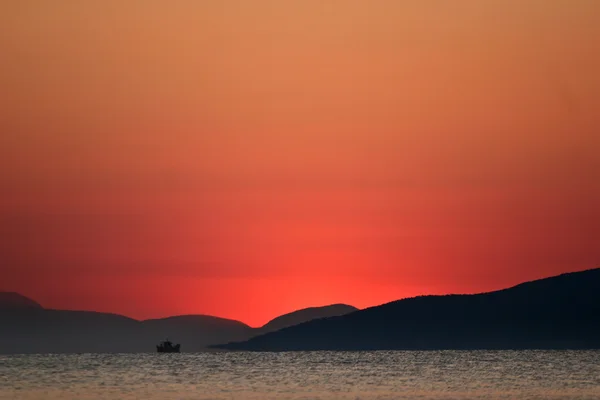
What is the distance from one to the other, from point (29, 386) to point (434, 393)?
42.6 metres

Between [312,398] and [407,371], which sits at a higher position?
[407,371]

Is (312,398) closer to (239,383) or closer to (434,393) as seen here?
(434,393)

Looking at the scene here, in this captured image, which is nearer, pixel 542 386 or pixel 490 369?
pixel 542 386

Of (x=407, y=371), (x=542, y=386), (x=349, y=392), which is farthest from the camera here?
(x=407, y=371)

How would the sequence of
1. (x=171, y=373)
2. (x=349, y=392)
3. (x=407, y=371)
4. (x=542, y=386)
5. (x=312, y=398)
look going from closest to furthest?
(x=312, y=398), (x=349, y=392), (x=542, y=386), (x=171, y=373), (x=407, y=371)

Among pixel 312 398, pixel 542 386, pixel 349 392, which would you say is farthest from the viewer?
pixel 542 386

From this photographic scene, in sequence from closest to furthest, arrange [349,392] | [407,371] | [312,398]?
[312,398]
[349,392]
[407,371]

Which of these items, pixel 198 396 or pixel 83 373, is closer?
pixel 198 396

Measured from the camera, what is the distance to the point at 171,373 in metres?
170

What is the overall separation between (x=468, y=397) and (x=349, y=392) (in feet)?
41.7

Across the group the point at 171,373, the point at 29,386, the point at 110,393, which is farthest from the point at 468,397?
the point at 171,373

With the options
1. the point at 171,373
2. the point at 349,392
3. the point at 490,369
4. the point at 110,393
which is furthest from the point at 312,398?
the point at 490,369

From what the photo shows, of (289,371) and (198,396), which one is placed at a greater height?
(289,371)

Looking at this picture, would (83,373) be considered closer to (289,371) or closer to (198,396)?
(289,371)
